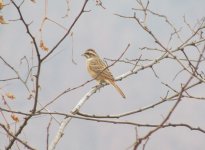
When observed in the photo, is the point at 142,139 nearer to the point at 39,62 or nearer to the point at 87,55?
the point at 39,62

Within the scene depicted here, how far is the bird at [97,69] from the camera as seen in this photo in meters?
9.99

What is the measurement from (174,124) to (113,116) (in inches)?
34.6

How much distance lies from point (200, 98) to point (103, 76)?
585cm

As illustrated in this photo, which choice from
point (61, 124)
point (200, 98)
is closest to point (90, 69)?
point (61, 124)

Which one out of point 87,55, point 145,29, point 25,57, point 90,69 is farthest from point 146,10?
point 87,55

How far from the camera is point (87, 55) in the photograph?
40.7 feet

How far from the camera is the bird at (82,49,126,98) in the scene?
999 centimetres

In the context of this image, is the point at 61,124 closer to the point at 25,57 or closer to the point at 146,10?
the point at 25,57

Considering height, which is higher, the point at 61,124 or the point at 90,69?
the point at 90,69

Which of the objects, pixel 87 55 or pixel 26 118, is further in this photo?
pixel 87 55

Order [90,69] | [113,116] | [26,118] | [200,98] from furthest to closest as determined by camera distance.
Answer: [90,69]
[200,98]
[26,118]
[113,116]

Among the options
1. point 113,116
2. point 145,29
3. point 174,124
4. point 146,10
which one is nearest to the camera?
point 174,124

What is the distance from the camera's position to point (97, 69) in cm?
1144

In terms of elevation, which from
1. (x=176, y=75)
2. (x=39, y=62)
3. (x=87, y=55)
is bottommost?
(x=39, y=62)
